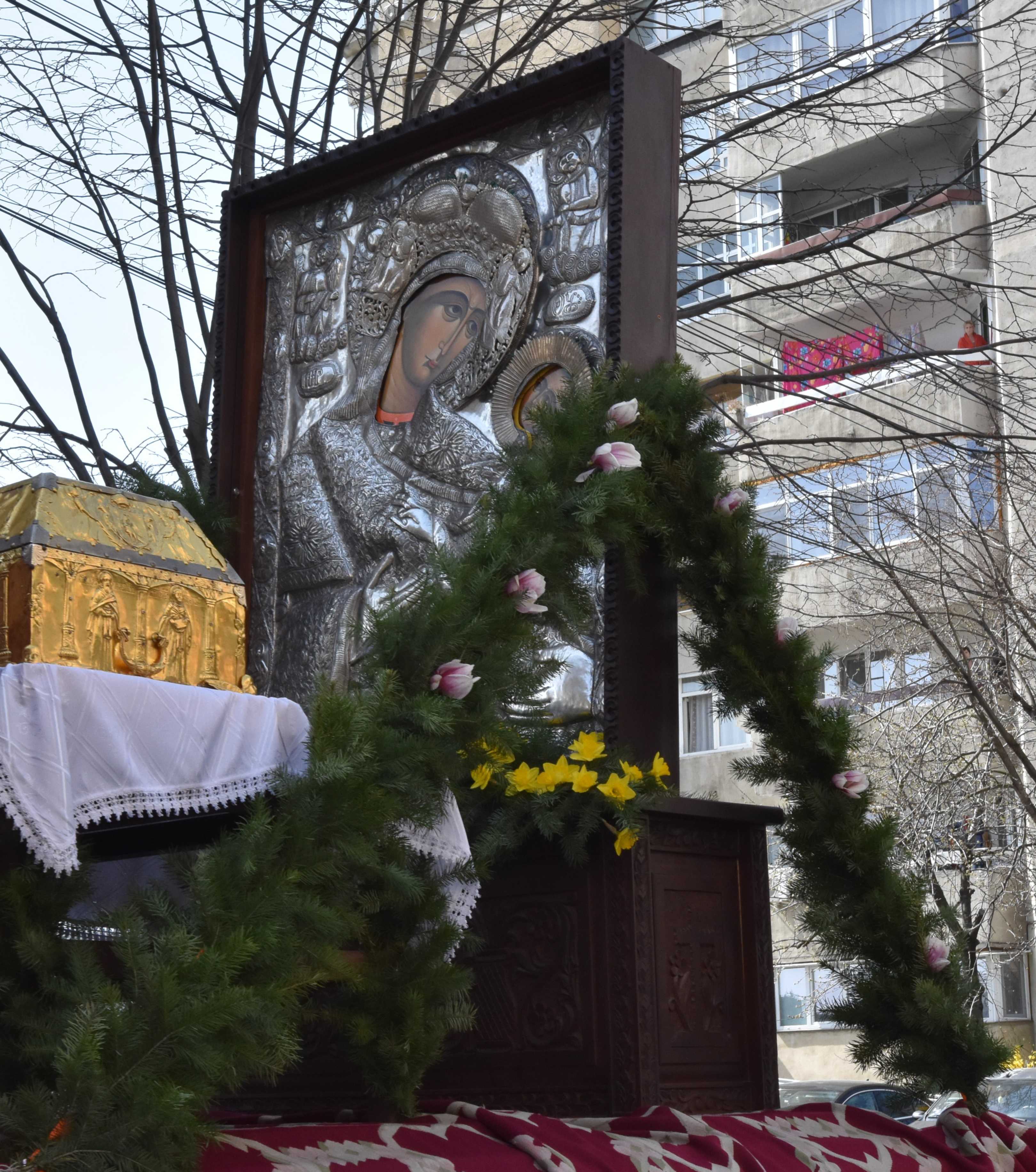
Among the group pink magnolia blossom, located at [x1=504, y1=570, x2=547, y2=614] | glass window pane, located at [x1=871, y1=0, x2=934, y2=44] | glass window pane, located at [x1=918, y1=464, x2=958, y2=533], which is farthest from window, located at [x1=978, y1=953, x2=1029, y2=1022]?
pink magnolia blossom, located at [x1=504, y1=570, x2=547, y2=614]

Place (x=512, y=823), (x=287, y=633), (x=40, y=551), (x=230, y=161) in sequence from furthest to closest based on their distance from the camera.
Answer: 1. (x=230, y=161)
2. (x=287, y=633)
3. (x=512, y=823)
4. (x=40, y=551)

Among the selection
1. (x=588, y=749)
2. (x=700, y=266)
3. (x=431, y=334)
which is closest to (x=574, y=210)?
(x=431, y=334)

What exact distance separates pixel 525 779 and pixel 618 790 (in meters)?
0.23

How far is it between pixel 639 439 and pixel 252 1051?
196 centimetres

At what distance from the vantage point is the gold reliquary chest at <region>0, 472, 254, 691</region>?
2.95m

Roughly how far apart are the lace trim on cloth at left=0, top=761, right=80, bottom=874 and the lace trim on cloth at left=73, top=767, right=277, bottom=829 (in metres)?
0.07

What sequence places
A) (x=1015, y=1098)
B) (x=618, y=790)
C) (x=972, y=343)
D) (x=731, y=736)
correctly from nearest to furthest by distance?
(x=618, y=790)
(x=1015, y=1098)
(x=972, y=343)
(x=731, y=736)

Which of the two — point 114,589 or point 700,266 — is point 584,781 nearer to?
point 114,589

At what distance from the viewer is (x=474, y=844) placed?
3596mm

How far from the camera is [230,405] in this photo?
15.8ft

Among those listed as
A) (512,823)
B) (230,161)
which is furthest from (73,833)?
(230,161)

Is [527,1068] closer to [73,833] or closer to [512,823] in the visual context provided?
[512,823]

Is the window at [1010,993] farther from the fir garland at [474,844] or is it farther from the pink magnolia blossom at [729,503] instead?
the pink magnolia blossom at [729,503]

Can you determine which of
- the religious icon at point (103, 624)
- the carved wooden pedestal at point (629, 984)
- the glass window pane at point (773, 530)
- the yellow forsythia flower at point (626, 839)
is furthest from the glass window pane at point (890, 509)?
the religious icon at point (103, 624)
